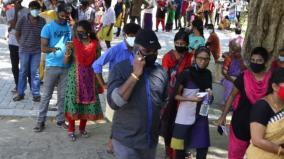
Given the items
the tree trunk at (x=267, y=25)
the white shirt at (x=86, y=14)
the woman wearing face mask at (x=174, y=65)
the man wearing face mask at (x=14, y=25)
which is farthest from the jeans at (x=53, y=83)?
the white shirt at (x=86, y=14)

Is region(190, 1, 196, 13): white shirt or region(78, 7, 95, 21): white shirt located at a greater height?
region(190, 1, 196, 13): white shirt

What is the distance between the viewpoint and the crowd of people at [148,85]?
155 inches

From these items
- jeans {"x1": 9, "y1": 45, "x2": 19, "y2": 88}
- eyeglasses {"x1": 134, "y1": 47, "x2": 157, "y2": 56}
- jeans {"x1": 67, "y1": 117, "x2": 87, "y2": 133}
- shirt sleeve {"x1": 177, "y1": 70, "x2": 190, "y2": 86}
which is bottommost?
jeans {"x1": 67, "y1": 117, "x2": 87, "y2": 133}

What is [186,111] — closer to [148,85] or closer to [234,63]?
[148,85]

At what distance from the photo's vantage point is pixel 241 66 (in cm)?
779

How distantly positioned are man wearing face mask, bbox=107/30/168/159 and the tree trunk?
12.7 ft

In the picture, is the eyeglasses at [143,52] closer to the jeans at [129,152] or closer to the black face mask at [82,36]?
the jeans at [129,152]

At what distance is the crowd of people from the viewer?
3.95 meters

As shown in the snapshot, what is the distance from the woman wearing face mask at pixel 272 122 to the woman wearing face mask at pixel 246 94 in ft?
4.09

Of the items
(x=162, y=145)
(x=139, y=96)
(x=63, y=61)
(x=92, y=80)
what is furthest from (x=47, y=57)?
(x=139, y=96)

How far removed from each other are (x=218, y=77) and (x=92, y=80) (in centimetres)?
358

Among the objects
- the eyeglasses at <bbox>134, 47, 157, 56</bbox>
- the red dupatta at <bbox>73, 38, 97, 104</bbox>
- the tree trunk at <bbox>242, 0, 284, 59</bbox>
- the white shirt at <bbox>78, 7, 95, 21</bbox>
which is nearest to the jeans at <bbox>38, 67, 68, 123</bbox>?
the red dupatta at <bbox>73, 38, 97, 104</bbox>

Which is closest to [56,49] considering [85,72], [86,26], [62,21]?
[62,21]

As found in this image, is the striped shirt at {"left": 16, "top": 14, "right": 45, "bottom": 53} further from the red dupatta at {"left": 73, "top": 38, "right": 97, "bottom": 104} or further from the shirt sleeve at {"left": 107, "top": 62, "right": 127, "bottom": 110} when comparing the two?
the shirt sleeve at {"left": 107, "top": 62, "right": 127, "bottom": 110}
